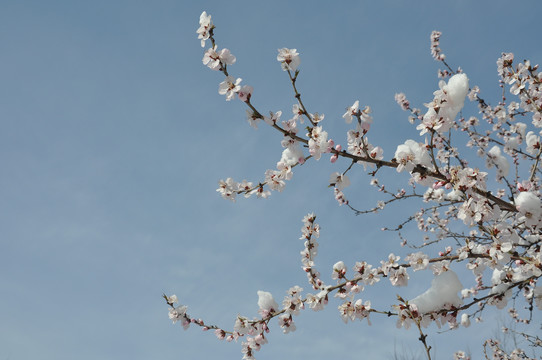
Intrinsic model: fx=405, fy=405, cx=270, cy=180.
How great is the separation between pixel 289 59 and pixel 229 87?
0.52 metres

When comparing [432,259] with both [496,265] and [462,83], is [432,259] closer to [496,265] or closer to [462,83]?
[496,265]

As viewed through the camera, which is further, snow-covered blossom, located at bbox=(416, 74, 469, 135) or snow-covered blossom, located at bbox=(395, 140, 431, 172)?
snow-covered blossom, located at bbox=(395, 140, 431, 172)

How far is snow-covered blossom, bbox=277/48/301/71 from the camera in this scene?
125 inches

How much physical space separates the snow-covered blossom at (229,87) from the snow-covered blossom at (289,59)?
0.37 metres

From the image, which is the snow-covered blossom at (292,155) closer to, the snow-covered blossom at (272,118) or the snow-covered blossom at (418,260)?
the snow-covered blossom at (272,118)

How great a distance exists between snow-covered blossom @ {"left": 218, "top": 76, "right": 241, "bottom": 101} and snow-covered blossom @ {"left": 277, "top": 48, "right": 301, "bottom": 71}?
0.37m

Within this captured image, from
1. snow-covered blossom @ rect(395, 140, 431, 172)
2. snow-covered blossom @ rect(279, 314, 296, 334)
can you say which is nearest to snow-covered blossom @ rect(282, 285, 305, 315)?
snow-covered blossom @ rect(279, 314, 296, 334)

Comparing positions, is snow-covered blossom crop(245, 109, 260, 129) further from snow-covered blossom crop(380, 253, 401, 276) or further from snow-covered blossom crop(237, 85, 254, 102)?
snow-covered blossom crop(380, 253, 401, 276)

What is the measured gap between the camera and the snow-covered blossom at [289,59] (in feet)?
10.4

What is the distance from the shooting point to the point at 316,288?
13.6ft

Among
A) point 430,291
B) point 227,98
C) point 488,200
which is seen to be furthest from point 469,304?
point 227,98

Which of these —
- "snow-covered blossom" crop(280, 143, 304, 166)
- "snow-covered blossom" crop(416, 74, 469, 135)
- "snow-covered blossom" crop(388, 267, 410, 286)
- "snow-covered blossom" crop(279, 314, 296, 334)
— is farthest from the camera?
"snow-covered blossom" crop(279, 314, 296, 334)

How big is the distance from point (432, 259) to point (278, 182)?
1.57 m

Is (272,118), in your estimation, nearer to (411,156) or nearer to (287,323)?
(411,156)
